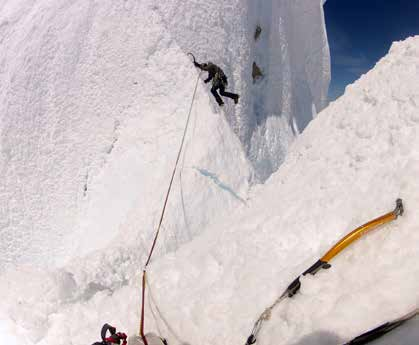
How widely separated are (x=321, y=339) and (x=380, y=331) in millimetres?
437

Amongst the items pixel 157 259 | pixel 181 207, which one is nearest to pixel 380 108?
pixel 181 207

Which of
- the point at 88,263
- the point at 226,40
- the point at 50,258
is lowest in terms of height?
the point at 88,263

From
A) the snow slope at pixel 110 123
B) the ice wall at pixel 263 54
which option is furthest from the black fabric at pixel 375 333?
the ice wall at pixel 263 54

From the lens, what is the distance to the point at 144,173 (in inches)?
220

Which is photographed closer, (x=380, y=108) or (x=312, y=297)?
(x=312, y=297)

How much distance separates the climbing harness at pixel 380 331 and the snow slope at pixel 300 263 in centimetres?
4

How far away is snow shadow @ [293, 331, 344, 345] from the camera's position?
1.97 meters

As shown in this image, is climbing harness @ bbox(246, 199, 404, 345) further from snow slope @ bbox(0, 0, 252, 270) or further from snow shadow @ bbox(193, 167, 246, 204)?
snow shadow @ bbox(193, 167, 246, 204)

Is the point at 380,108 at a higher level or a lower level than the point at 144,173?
lower

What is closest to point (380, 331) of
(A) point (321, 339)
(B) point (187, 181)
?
(A) point (321, 339)

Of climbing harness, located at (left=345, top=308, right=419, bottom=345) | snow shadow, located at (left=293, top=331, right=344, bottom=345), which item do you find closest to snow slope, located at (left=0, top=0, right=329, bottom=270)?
snow shadow, located at (left=293, top=331, right=344, bottom=345)

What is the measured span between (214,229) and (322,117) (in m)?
2.22

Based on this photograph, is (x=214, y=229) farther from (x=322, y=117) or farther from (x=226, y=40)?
(x=226, y=40)

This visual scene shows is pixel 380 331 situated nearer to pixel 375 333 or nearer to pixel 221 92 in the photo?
pixel 375 333
